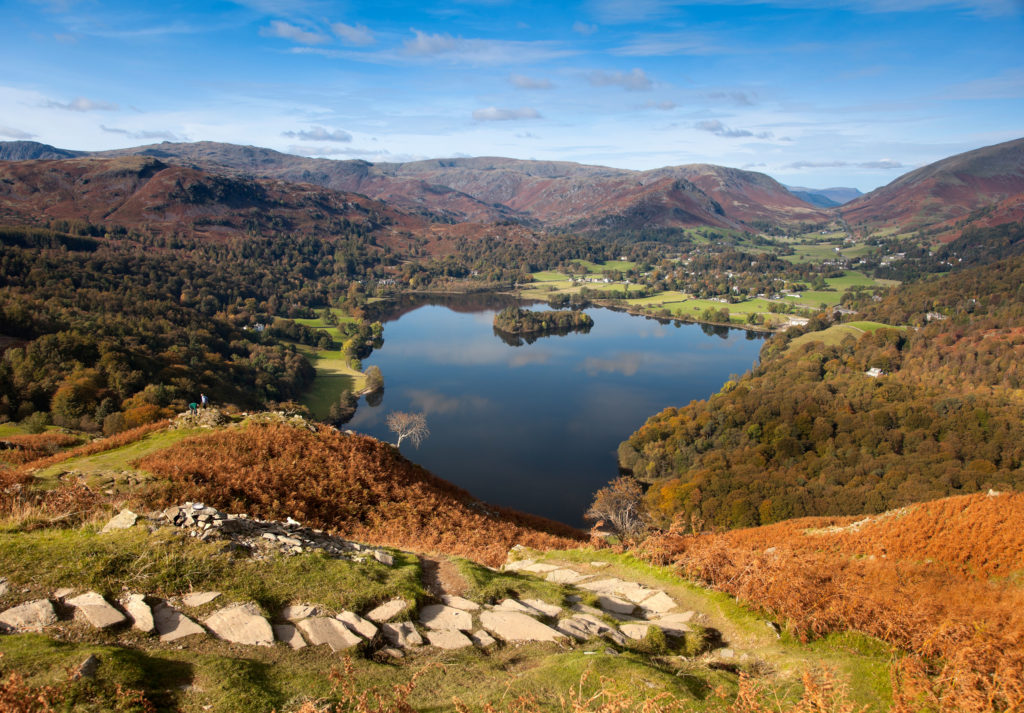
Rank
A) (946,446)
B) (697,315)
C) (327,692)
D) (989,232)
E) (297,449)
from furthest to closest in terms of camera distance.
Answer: (989,232)
(697,315)
(946,446)
(297,449)
(327,692)

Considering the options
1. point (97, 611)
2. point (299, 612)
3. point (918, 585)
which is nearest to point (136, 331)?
point (97, 611)

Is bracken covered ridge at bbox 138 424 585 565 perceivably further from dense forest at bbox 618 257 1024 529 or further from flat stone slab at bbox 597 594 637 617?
dense forest at bbox 618 257 1024 529

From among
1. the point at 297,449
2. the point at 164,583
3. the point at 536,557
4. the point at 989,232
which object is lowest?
the point at 536,557

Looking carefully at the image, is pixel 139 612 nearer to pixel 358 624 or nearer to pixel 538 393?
pixel 358 624

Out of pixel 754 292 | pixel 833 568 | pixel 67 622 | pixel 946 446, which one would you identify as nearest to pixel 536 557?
pixel 833 568

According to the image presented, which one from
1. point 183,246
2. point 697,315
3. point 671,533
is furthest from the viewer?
point 183,246

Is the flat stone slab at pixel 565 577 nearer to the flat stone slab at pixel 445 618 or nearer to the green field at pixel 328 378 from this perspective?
the flat stone slab at pixel 445 618

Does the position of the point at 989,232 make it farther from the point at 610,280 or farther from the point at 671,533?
the point at 671,533

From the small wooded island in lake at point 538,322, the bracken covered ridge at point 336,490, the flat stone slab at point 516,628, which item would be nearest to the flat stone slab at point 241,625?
the flat stone slab at point 516,628
